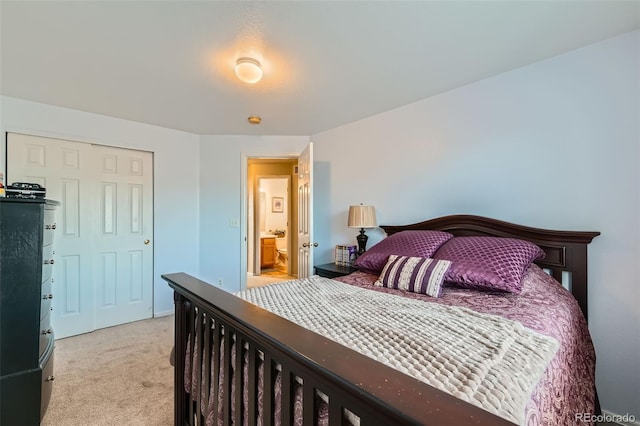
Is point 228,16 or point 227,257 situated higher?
point 228,16

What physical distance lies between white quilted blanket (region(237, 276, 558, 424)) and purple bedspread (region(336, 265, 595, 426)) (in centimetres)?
7

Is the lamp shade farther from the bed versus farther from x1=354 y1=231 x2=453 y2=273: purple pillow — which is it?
the bed

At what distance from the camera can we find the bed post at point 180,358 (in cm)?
149

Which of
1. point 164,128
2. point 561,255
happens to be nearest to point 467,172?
point 561,255

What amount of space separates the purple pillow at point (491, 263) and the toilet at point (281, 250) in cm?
524

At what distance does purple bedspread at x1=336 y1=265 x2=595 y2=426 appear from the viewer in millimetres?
903

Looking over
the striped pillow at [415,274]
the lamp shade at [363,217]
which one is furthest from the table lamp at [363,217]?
the striped pillow at [415,274]

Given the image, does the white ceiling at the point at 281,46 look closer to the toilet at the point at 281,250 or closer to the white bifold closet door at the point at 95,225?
the white bifold closet door at the point at 95,225

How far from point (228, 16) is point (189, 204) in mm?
2715

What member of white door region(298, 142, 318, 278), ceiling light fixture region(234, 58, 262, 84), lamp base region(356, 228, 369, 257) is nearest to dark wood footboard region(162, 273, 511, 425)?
ceiling light fixture region(234, 58, 262, 84)

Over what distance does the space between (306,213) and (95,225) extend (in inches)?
89.4

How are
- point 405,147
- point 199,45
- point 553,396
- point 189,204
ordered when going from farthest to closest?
point 189,204 < point 405,147 < point 199,45 < point 553,396

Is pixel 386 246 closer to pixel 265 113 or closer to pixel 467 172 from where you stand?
pixel 467 172

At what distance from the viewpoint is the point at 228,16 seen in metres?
1.57
